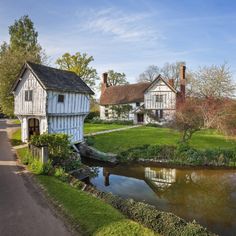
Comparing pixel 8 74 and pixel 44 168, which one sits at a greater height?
pixel 8 74

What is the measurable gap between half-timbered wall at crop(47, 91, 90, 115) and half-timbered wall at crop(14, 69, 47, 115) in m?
0.52

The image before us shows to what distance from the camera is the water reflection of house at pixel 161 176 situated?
15.1m

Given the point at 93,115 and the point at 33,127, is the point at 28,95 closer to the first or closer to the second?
the point at 33,127

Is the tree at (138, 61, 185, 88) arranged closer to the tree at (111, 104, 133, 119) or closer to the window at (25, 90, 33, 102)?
the tree at (111, 104, 133, 119)

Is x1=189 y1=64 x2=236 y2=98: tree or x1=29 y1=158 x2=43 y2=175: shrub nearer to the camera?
x1=29 y1=158 x2=43 y2=175: shrub

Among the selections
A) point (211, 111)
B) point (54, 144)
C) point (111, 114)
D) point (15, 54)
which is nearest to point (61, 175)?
point (54, 144)

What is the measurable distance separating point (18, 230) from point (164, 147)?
14.5 meters

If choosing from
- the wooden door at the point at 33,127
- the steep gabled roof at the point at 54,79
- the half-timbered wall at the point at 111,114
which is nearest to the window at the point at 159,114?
the half-timbered wall at the point at 111,114

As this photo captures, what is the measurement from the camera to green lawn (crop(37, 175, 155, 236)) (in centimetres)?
705

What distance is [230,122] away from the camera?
56.9 feet

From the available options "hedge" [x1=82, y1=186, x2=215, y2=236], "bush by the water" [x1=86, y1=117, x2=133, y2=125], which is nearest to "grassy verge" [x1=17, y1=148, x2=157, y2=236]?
"hedge" [x1=82, y1=186, x2=215, y2=236]

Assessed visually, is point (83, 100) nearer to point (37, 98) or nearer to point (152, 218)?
point (37, 98)

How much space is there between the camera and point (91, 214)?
7.96 meters

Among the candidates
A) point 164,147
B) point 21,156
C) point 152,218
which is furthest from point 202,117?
point 21,156
